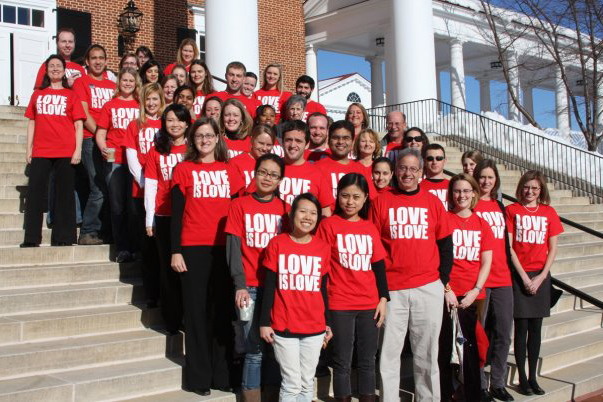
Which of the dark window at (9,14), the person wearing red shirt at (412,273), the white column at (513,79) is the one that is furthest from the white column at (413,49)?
the person wearing red shirt at (412,273)

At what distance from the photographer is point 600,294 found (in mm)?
8273

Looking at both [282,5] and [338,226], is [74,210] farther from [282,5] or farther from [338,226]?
[282,5]

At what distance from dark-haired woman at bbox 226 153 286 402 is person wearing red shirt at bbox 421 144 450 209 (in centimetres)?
137

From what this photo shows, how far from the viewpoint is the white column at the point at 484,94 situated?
30109 millimetres

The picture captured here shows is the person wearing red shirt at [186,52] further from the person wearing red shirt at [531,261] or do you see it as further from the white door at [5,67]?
the white door at [5,67]

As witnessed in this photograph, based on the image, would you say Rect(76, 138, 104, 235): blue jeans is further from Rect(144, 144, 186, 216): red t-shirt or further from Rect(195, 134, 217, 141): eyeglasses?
Rect(195, 134, 217, 141): eyeglasses

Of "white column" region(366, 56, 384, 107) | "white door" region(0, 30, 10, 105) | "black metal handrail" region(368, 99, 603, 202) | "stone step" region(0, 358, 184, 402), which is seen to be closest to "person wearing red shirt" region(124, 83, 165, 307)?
"stone step" region(0, 358, 184, 402)

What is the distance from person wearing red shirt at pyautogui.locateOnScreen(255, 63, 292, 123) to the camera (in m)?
7.31

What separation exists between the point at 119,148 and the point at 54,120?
0.69 meters

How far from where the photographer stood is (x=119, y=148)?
5992mm

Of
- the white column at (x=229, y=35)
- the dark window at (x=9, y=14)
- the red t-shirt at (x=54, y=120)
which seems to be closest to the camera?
the red t-shirt at (x=54, y=120)

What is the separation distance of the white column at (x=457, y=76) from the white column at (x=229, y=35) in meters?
12.3

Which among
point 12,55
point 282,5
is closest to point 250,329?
point 12,55

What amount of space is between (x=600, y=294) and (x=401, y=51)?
9.17 metres
